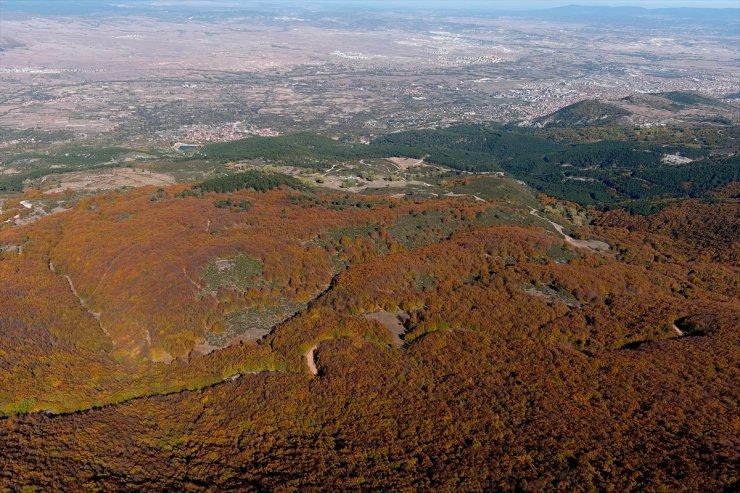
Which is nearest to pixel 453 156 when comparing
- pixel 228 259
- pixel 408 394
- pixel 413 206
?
pixel 413 206

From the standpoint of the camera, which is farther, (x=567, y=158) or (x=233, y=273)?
(x=567, y=158)

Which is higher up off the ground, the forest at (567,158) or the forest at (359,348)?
the forest at (359,348)

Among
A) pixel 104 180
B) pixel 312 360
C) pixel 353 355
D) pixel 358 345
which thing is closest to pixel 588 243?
pixel 358 345

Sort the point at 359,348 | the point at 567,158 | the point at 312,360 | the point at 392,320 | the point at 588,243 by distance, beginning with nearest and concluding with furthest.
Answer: the point at 312,360, the point at 359,348, the point at 392,320, the point at 588,243, the point at 567,158

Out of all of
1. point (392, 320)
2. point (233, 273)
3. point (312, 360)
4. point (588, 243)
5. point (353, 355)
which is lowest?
point (588, 243)

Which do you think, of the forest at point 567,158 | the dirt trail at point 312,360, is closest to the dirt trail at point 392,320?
the dirt trail at point 312,360

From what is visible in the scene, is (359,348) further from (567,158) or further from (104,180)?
(567,158)

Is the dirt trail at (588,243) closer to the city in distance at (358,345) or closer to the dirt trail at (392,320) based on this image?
the city in distance at (358,345)

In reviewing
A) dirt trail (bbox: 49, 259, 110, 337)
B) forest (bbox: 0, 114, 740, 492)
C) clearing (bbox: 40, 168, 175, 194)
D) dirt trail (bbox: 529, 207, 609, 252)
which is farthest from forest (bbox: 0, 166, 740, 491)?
clearing (bbox: 40, 168, 175, 194)

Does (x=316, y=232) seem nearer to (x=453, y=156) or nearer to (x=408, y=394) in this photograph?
(x=408, y=394)
